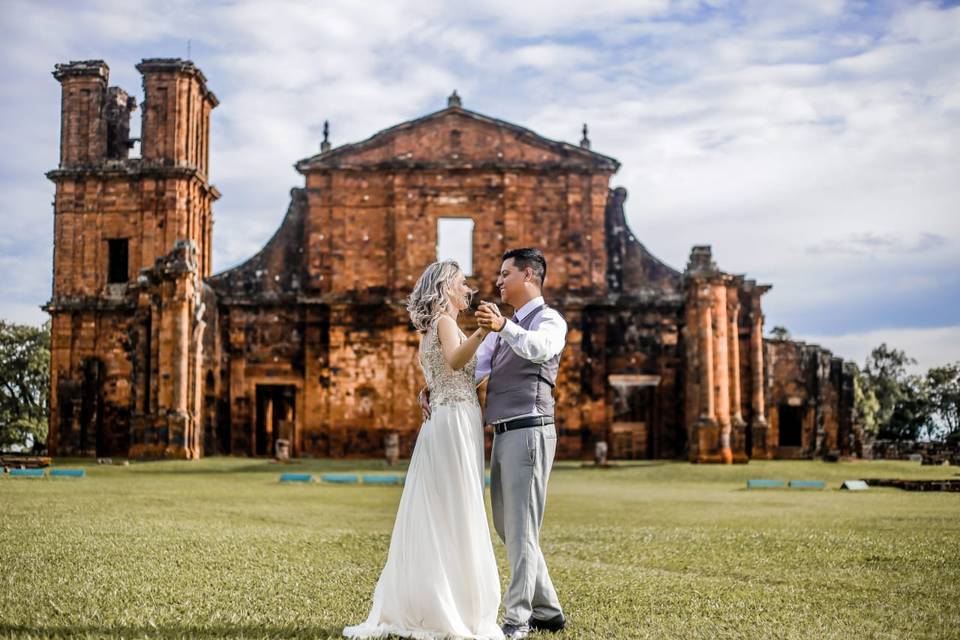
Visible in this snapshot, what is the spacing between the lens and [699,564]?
8.84 metres

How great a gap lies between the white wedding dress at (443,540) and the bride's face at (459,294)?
186 millimetres

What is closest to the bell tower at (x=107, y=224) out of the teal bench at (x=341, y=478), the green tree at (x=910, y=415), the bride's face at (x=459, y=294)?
the teal bench at (x=341, y=478)

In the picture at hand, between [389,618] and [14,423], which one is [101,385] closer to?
[14,423]

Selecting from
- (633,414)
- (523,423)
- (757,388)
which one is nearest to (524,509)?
(523,423)

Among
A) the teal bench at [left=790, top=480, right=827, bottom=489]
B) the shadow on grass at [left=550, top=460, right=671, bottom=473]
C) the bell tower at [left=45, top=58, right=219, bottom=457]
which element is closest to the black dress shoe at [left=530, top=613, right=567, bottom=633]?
the teal bench at [left=790, top=480, right=827, bottom=489]

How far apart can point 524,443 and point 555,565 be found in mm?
3144

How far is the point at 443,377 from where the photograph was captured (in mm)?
6148

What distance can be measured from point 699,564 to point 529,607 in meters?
3.34

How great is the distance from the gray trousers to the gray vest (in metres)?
0.12

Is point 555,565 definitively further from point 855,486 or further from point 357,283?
point 357,283

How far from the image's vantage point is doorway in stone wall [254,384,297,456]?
35331 mm

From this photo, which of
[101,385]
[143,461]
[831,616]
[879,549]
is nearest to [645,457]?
[143,461]

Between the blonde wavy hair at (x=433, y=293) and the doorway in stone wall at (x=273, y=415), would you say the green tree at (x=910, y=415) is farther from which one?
the blonde wavy hair at (x=433, y=293)

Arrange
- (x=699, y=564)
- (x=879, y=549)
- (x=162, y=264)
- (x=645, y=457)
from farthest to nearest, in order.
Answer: (x=645, y=457), (x=162, y=264), (x=879, y=549), (x=699, y=564)
